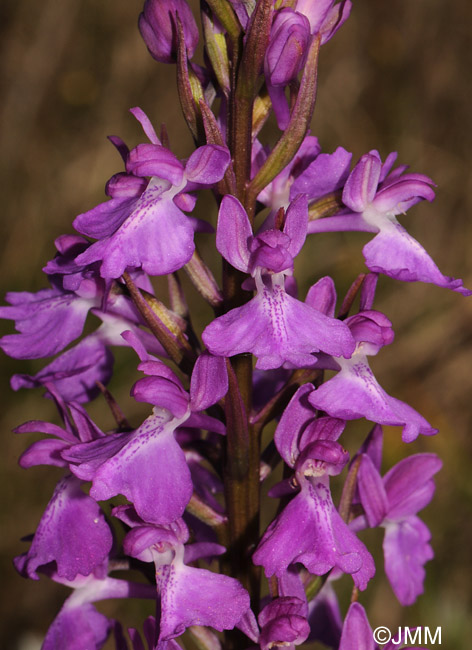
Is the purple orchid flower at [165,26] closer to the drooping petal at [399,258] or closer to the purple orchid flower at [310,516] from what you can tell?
the drooping petal at [399,258]

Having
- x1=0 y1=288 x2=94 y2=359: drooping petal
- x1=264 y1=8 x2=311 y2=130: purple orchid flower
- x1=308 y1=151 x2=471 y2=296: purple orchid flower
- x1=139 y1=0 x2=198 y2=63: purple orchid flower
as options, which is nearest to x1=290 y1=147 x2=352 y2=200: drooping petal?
x1=308 y1=151 x2=471 y2=296: purple orchid flower

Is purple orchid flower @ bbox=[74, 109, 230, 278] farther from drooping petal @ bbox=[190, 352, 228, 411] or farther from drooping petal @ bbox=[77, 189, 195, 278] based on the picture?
drooping petal @ bbox=[190, 352, 228, 411]

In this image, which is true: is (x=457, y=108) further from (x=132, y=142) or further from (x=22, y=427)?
(x=22, y=427)

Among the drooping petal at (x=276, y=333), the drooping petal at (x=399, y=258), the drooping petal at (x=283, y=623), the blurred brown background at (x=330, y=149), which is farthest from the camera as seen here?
the blurred brown background at (x=330, y=149)

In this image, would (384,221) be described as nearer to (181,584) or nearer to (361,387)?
(361,387)

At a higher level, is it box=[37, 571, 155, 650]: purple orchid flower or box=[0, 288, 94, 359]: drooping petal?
box=[0, 288, 94, 359]: drooping petal

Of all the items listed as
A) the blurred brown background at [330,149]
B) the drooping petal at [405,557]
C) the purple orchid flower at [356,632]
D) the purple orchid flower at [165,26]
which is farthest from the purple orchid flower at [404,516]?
the blurred brown background at [330,149]

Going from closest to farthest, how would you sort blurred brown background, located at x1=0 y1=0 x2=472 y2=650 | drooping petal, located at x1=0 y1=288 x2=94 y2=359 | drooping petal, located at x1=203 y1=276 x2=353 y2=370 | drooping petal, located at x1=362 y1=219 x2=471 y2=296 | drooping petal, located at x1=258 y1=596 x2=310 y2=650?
drooping petal, located at x1=203 y1=276 x2=353 y2=370, drooping petal, located at x1=258 y1=596 x2=310 y2=650, drooping petal, located at x1=362 y1=219 x2=471 y2=296, drooping petal, located at x1=0 y1=288 x2=94 y2=359, blurred brown background, located at x1=0 y1=0 x2=472 y2=650

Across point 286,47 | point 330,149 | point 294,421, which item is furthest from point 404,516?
point 330,149
